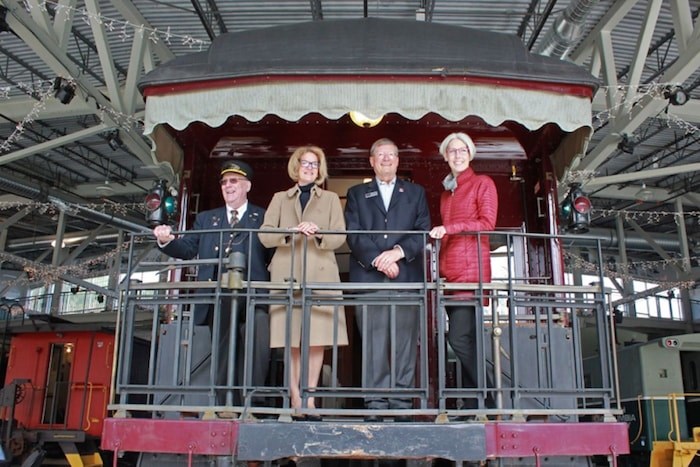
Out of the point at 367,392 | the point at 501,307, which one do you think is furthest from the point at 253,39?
the point at 501,307

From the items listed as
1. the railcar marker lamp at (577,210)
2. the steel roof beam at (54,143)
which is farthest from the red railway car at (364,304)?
the steel roof beam at (54,143)

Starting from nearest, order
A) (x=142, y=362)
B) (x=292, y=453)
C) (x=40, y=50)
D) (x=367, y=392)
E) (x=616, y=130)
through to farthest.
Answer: (x=292, y=453) < (x=367, y=392) < (x=40, y=50) < (x=616, y=130) < (x=142, y=362)

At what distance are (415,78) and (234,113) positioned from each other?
1.31m

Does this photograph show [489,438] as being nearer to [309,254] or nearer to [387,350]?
[387,350]

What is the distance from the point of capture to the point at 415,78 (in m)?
4.59

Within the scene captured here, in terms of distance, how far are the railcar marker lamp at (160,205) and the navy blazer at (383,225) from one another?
111 inches

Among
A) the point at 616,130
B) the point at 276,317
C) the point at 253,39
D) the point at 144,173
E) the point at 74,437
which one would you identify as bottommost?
the point at 74,437

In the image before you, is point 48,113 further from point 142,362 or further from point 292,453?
point 292,453

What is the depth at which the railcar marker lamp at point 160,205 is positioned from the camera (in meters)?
6.96

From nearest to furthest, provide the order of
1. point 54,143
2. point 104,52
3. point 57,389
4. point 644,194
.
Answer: point 104,52, point 54,143, point 57,389, point 644,194

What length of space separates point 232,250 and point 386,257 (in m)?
1.17

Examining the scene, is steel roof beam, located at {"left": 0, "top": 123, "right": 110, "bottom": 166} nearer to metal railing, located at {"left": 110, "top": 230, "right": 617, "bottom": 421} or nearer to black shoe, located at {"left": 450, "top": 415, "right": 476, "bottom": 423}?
metal railing, located at {"left": 110, "top": 230, "right": 617, "bottom": 421}

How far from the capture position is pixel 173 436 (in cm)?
394

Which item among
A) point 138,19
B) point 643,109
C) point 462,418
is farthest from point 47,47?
point 643,109
